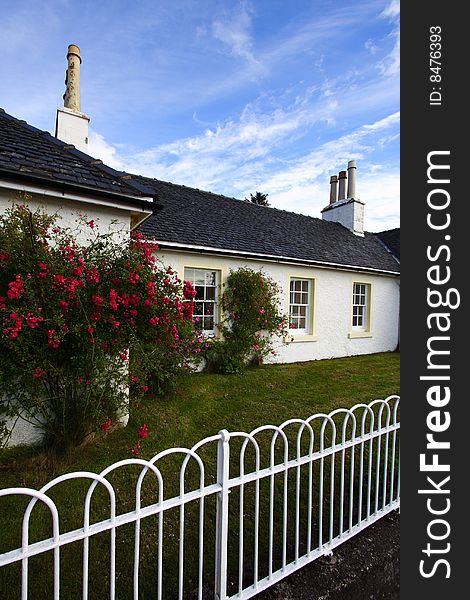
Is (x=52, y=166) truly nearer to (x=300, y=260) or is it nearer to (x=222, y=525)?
(x=222, y=525)

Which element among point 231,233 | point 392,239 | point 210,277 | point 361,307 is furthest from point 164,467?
point 392,239

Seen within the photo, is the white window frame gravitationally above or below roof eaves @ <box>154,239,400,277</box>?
below

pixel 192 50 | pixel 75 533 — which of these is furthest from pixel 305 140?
pixel 75 533

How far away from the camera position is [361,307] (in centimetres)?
1260

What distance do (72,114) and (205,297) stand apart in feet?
17.7

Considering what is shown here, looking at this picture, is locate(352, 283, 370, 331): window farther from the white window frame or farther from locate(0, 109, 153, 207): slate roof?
locate(0, 109, 153, 207): slate roof

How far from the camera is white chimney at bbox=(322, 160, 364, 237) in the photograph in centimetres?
1441

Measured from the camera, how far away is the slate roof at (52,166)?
3.83m

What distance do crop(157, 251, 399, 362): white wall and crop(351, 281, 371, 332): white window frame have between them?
177 millimetres

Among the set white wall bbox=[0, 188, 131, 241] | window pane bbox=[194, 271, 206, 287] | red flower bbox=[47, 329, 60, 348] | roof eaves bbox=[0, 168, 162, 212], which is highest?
roof eaves bbox=[0, 168, 162, 212]

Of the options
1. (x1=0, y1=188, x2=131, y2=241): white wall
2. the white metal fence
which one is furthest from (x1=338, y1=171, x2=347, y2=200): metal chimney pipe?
the white metal fence

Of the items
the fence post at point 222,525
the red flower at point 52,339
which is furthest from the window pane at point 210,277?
the fence post at point 222,525

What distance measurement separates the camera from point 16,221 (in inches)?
135

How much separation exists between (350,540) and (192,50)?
9.29m
